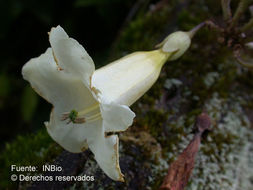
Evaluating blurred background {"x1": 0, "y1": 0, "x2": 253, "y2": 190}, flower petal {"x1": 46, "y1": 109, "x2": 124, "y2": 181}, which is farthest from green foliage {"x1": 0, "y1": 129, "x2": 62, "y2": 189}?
flower petal {"x1": 46, "y1": 109, "x2": 124, "y2": 181}

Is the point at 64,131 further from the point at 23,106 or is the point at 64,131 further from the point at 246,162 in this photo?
the point at 23,106

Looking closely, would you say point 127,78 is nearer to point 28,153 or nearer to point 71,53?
point 71,53

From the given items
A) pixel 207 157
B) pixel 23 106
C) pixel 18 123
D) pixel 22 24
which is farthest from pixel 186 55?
pixel 18 123

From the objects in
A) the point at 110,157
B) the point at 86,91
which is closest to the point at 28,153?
the point at 86,91

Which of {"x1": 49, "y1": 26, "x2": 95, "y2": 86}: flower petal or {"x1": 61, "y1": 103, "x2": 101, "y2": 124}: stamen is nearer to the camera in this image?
{"x1": 49, "y1": 26, "x2": 95, "y2": 86}: flower petal

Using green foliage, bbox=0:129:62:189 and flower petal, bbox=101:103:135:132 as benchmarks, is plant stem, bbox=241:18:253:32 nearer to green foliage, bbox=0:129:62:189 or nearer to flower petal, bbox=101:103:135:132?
flower petal, bbox=101:103:135:132

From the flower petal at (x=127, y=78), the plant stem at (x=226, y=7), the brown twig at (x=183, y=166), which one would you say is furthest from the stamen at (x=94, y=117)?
the plant stem at (x=226, y=7)

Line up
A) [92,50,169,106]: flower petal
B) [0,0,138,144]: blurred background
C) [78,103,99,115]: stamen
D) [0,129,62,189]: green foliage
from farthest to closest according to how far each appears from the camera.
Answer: [0,0,138,144]: blurred background → [0,129,62,189]: green foliage → [78,103,99,115]: stamen → [92,50,169,106]: flower petal
